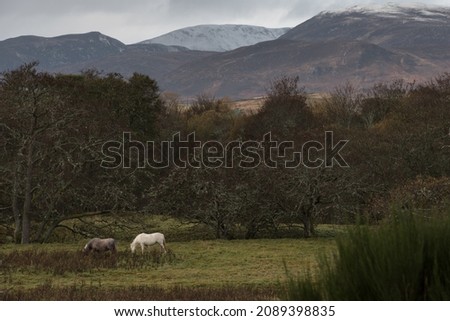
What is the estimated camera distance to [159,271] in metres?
24.3

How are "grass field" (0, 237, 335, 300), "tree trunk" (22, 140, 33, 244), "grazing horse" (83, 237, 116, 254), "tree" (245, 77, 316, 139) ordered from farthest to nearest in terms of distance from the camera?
"tree" (245, 77, 316, 139)
"tree trunk" (22, 140, 33, 244)
"grazing horse" (83, 237, 116, 254)
"grass field" (0, 237, 335, 300)

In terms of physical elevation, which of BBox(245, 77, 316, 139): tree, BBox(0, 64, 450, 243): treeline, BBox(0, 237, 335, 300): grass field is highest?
BBox(245, 77, 316, 139): tree

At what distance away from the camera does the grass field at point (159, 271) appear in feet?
58.7

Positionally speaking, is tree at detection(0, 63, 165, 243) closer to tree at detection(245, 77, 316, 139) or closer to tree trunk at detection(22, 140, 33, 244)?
tree trunk at detection(22, 140, 33, 244)

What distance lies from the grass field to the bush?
347 inches

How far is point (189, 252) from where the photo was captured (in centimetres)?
2988

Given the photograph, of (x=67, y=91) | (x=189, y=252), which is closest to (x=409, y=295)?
(x=189, y=252)

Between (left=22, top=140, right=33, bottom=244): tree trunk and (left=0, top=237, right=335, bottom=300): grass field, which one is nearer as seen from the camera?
(left=0, top=237, right=335, bottom=300): grass field

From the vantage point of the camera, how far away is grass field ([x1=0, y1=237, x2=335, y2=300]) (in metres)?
17.9

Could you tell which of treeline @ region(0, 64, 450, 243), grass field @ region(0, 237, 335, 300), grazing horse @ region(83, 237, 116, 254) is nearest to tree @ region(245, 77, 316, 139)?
treeline @ region(0, 64, 450, 243)

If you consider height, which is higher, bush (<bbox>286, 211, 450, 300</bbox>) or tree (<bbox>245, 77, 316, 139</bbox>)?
tree (<bbox>245, 77, 316, 139</bbox>)

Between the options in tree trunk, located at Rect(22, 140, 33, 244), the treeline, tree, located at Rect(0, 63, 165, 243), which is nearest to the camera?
tree trunk, located at Rect(22, 140, 33, 244)

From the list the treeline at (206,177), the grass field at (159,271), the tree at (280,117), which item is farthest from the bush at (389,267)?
the tree at (280,117)
